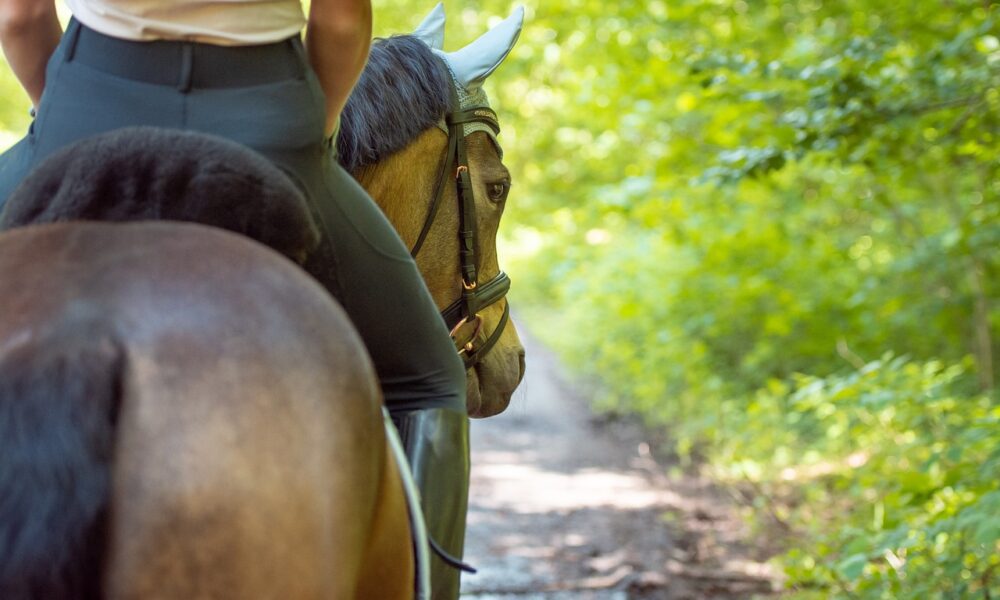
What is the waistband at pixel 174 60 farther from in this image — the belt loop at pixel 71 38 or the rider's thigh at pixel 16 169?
the rider's thigh at pixel 16 169

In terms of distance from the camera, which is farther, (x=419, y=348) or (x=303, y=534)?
(x=419, y=348)

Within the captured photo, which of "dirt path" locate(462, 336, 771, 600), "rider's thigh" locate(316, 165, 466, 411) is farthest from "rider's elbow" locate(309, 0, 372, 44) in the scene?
"dirt path" locate(462, 336, 771, 600)

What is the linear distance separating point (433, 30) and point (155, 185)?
2.09m

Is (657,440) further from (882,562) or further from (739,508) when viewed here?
(882,562)

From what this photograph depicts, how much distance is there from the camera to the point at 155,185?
1604 millimetres

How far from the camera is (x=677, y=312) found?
11.7 m

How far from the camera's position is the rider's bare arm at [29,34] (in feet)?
6.90

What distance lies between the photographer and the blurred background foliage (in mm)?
4820

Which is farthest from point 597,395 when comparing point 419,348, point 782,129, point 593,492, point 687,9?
point 419,348

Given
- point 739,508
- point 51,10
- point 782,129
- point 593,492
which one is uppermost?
point 51,10

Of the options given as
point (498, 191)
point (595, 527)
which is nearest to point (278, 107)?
point (498, 191)

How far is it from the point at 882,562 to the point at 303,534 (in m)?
4.12

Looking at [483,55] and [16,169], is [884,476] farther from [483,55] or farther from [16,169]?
[16,169]

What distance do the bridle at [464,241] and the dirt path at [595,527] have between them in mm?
1886
